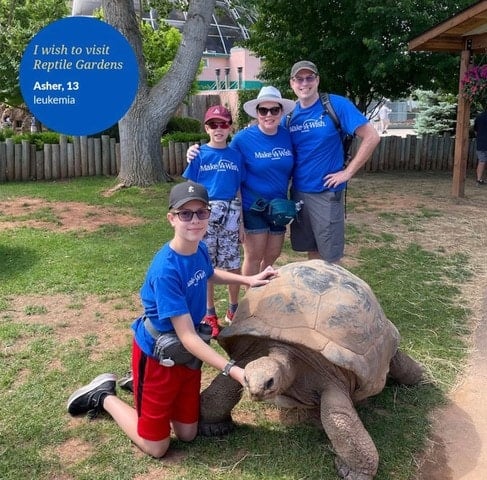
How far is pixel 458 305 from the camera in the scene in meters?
5.34

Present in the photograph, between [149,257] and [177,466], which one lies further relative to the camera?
[149,257]

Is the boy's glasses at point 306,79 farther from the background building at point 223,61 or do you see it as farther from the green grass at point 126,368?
the background building at point 223,61

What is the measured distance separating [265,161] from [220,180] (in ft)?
1.21

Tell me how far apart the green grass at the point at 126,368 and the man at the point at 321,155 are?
114cm

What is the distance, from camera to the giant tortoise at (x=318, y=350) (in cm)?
288

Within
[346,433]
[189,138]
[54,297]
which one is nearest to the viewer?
[346,433]

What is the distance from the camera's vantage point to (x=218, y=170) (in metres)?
4.20

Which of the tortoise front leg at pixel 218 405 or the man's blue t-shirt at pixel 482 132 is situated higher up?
the man's blue t-shirt at pixel 482 132

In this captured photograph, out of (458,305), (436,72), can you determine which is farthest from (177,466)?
(436,72)

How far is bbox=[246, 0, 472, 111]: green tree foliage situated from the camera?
12969 millimetres

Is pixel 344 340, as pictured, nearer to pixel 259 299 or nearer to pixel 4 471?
pixel 259 299

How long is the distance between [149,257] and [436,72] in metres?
10.6
